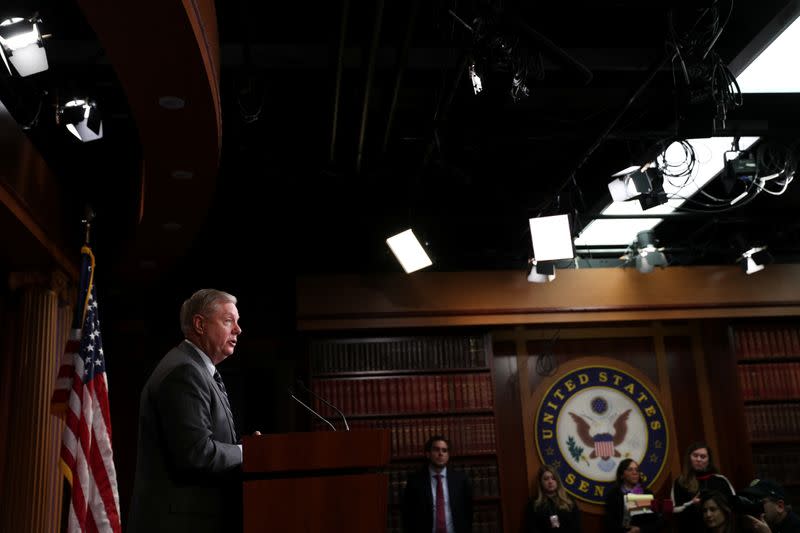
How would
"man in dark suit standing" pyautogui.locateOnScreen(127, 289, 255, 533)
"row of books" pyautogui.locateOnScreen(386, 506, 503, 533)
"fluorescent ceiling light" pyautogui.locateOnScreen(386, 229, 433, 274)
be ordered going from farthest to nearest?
"row of books" pyautogui.locateOnScreen(386, 506, 503, 533) → "fluorescent ceiling light" pyautogui.locateOnScreen(386, 229, 433, 274) → "man in dark suit standing" pyautogui.locateOnScreen(127, 289, 255, 533)

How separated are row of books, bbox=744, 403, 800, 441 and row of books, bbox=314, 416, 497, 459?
7.50ft

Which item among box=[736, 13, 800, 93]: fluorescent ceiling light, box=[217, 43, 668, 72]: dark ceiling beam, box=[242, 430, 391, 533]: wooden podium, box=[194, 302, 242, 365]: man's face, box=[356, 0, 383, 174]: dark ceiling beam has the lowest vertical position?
box=[242, 430, 391, 533]: wooden podium

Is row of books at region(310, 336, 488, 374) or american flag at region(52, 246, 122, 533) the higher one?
row of books at region(310, 336, 488, 374)

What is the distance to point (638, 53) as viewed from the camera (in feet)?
16.6

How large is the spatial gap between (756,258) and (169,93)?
554 cm

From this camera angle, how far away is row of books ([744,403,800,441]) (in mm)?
7520

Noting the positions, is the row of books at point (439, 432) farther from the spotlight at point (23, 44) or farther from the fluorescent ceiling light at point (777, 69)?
the spotlight at point (23, 44)

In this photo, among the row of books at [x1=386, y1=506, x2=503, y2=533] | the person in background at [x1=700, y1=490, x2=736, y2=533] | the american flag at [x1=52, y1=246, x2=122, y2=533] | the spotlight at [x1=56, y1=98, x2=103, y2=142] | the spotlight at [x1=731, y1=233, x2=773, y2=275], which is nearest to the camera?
the american flag at [x1=52, y1=246, x2=122, y2=533]

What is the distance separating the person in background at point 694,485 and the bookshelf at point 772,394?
983 millimetres

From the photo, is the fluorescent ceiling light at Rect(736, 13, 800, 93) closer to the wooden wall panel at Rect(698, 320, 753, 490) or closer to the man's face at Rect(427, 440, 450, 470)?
the wooden wall panel at Rect(698, 320, 753, 490)

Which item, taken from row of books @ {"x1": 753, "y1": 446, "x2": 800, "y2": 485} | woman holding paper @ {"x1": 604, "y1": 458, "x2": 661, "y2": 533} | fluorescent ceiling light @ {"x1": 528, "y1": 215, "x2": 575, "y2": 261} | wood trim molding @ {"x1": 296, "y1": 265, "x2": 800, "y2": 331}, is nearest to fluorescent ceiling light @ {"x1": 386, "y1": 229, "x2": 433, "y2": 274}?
wood trim molding @ {"x1": 296, "y1": 265, "x2": 800, "y2": 331}

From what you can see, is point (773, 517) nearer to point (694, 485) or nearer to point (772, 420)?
point (694, 485)

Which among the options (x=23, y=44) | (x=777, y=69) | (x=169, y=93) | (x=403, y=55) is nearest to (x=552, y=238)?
(x=777, y=69)

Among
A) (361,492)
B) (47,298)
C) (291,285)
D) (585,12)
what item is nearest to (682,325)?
(291,285)
